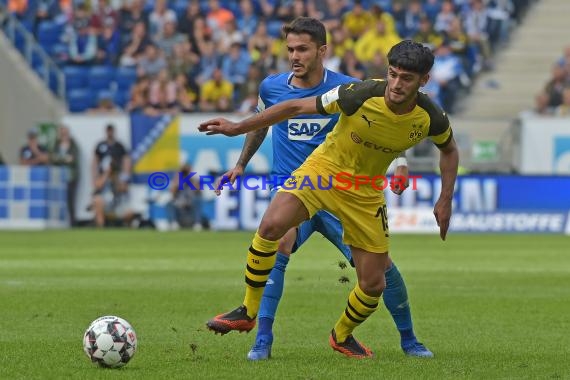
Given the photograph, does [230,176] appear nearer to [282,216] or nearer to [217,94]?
[282,216]

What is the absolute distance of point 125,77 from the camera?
28891 millimetres

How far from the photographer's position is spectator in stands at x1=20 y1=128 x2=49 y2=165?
2706cm

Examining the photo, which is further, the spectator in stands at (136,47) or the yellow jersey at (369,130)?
the spectator in stands at (136,47)

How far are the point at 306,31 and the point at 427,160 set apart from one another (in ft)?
57.3

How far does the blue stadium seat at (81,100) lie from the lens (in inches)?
1147

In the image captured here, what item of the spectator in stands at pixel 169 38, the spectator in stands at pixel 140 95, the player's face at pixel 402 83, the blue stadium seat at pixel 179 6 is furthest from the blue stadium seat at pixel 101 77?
the player's face at pixel 402 83

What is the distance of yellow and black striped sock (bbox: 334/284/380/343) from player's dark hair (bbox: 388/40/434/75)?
153cm

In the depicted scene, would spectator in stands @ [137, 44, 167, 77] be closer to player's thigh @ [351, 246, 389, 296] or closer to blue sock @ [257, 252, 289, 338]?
blue sock @ [257, 252, 289, 338]

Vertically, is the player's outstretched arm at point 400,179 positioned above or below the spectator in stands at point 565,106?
above

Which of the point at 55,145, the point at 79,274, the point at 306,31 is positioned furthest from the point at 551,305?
the point at 55,145

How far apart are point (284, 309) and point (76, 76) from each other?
18504 millimetres

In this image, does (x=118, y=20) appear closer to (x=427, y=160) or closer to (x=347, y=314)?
(x=427, y=160)

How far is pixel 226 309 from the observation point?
11.6 m

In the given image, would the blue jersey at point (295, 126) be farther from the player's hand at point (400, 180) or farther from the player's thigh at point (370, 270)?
the player's thigh at point (370, 270)
